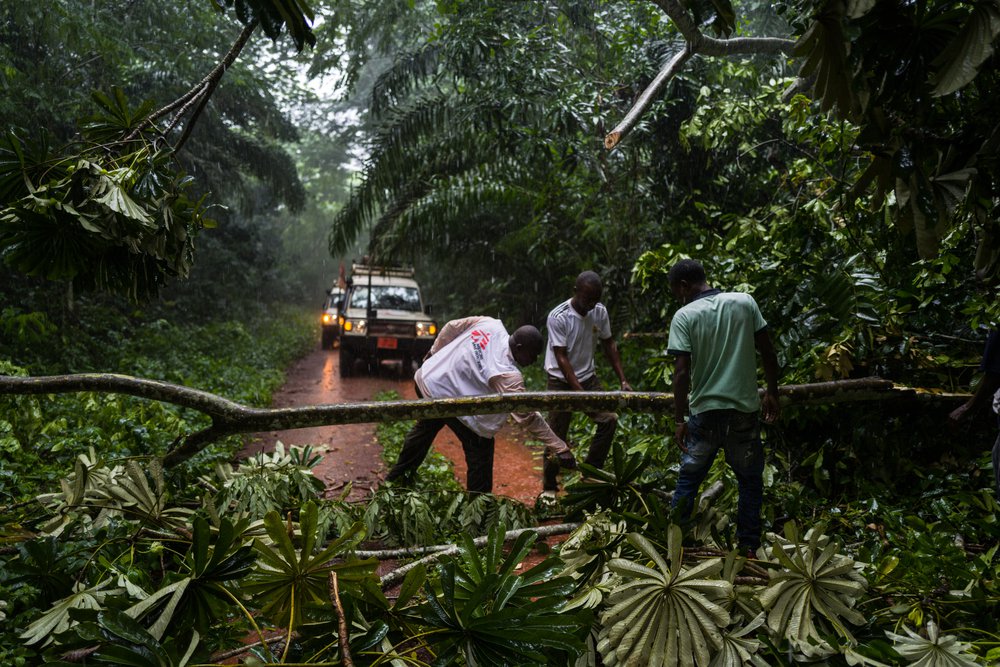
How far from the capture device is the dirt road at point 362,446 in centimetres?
716

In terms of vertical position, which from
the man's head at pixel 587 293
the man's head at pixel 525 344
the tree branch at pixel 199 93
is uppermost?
the tree branch at pixel 199 93

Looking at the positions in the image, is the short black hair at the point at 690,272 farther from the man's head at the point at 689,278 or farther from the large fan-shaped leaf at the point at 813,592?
the large fan-shaped leaf at the point at 813,592

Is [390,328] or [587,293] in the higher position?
[587,293]

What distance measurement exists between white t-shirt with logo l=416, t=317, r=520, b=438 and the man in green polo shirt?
1448mm

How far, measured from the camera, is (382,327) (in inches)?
525

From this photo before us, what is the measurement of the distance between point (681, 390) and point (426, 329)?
9.76 m

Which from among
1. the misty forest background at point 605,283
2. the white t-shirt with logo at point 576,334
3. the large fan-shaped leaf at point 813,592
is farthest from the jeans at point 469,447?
the large fan-shaped leaf at point 813,592

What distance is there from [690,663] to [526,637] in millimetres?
769

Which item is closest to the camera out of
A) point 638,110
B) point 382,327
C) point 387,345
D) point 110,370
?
point 638,110

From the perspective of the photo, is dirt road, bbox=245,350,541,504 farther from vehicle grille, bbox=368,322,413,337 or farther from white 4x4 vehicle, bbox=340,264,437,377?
vehicle grille, bbox=368,322,413,337

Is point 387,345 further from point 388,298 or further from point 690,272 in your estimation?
→ point 690,272

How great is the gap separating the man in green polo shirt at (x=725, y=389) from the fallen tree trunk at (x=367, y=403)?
0.50 m

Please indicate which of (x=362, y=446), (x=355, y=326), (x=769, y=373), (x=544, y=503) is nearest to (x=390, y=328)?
(x=355, y=326)

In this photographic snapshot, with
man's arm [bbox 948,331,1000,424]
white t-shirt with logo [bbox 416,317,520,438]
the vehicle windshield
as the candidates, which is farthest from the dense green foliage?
man's arm [bbox 948,331,1000,424]
